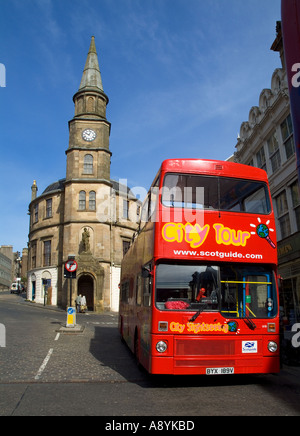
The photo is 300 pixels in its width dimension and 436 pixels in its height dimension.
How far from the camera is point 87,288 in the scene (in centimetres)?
3766

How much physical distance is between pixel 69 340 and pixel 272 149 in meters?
13.5

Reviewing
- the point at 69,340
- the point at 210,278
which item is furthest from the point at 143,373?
the point at 69,340

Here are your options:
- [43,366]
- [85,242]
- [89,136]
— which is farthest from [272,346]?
[89,136]

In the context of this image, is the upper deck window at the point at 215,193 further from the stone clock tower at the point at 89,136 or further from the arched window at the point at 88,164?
the arched window at the point at 88,164

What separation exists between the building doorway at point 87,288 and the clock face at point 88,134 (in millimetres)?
14960

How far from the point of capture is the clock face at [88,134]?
41.2 metres

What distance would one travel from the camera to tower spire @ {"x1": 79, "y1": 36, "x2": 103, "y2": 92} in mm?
43312

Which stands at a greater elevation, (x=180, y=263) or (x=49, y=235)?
(x=49, y=235)

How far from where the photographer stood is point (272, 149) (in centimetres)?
1944

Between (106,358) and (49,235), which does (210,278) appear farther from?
(49,235)

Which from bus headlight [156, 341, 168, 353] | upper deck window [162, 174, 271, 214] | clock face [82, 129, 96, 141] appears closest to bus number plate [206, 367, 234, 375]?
bus headlight [156, 341, 168, 353]
